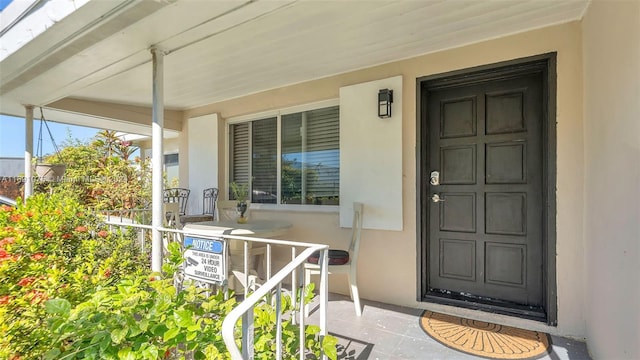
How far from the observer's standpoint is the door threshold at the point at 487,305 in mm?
2537

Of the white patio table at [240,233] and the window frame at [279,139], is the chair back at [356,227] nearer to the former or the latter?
the window frame at [279,139]

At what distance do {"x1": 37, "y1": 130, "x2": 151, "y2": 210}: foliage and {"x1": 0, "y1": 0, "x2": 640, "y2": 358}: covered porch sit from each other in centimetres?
166

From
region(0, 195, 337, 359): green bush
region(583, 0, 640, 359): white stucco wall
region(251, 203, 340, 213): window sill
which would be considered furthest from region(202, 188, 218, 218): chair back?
region(583, 0, 640, 359): white stucco wall

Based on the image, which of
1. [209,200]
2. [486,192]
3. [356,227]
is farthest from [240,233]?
[486,192]

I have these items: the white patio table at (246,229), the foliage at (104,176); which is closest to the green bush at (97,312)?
the white patio table at (246,229)

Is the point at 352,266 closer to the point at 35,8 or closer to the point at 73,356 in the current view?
the point at 73,356

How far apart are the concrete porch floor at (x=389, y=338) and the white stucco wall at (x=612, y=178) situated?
19 centimetres

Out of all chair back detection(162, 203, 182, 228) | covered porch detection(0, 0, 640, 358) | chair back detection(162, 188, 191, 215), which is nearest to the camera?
covered porch detection(0, 0, 640, 358)

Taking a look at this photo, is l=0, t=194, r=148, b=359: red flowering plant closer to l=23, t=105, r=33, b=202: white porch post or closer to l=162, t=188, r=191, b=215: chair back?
l=23, t=105, r=33, b=202: white porch post

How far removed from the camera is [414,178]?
2980 millimetres

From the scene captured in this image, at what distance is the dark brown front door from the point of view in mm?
2652

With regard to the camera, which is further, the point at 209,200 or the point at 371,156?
the point at 209,200

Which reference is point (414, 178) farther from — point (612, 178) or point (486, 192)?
point (612, 178)

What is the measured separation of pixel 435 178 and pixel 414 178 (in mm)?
247
